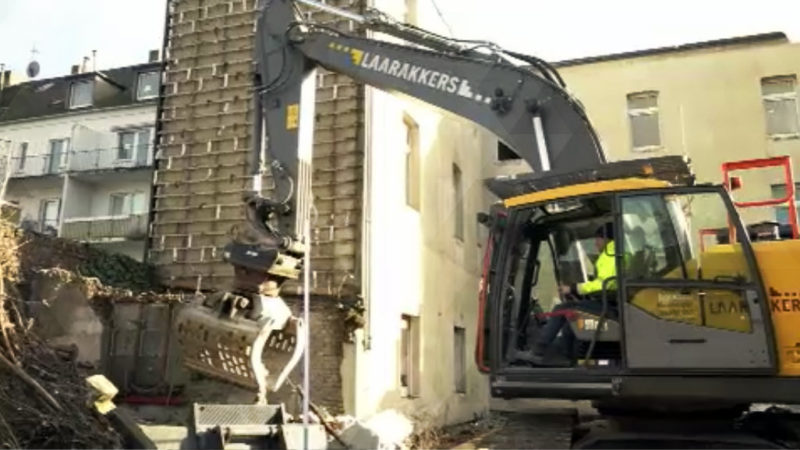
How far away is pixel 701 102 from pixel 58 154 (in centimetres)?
2600

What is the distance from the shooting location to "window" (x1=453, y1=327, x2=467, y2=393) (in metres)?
16.0

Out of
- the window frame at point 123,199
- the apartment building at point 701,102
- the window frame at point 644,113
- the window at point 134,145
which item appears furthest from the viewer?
the window frame at point 123,199

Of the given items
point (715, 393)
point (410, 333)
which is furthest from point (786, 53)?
point (715, 393)

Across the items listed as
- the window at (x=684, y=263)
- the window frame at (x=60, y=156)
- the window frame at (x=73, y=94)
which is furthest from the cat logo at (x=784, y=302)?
the window frame at (x=73, y=94)

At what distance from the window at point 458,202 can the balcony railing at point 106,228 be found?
14795mm

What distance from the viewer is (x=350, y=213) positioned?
12.5 m

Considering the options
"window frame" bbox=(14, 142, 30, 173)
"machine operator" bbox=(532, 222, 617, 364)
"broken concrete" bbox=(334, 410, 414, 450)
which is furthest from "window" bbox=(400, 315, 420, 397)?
"window frame" bbox=(14, 142, 30, 173)

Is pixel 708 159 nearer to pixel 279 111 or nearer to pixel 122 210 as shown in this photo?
pixel 279 111

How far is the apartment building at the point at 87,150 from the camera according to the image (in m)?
31.1

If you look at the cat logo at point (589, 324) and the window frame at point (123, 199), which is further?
the window frame at point (123, 199)

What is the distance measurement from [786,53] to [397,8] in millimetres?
10152

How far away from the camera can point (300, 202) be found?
7.27 metres

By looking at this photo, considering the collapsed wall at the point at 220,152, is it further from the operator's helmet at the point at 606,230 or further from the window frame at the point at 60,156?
the window frame at the point at 60,156

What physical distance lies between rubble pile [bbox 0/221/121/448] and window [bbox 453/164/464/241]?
9086 mm
